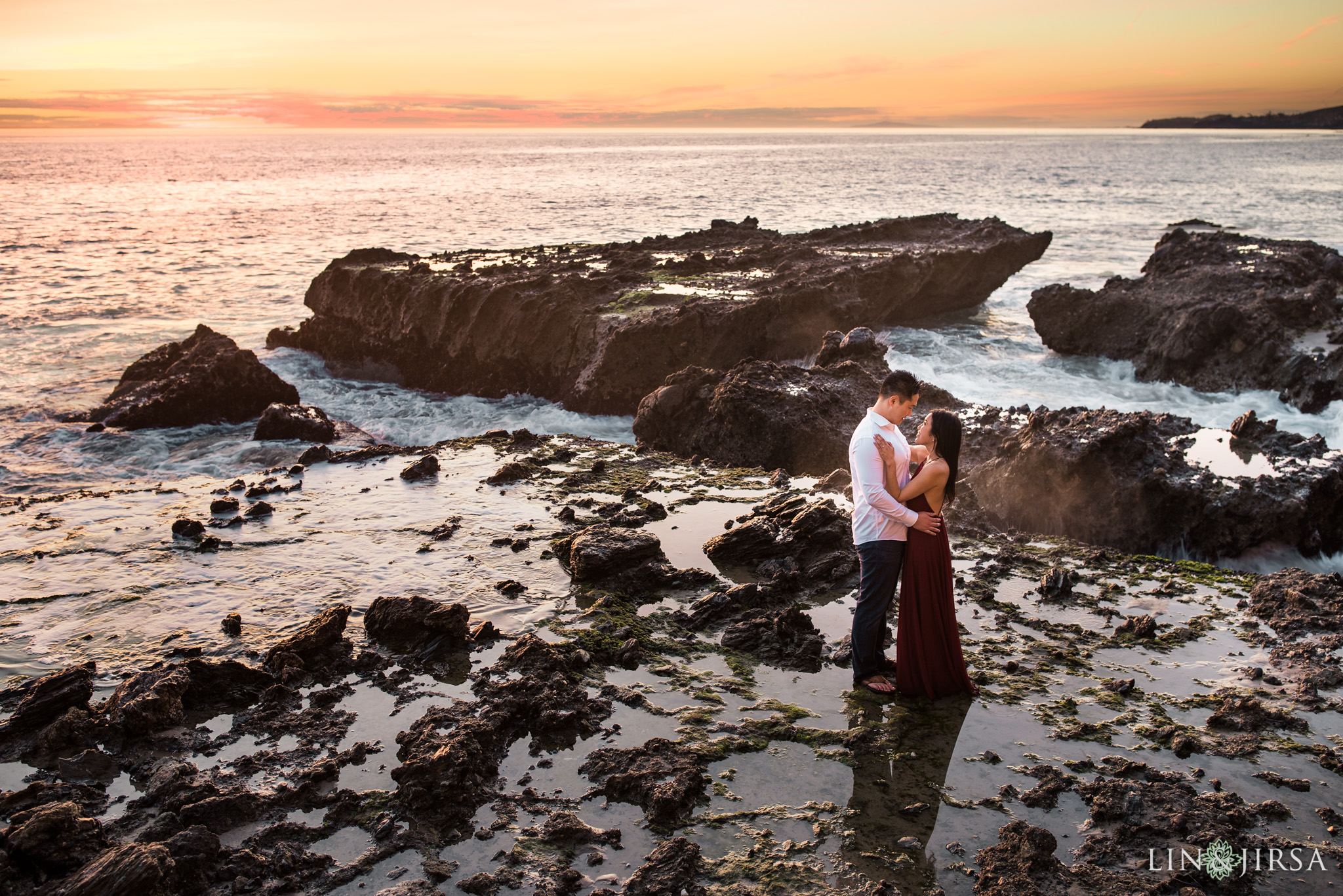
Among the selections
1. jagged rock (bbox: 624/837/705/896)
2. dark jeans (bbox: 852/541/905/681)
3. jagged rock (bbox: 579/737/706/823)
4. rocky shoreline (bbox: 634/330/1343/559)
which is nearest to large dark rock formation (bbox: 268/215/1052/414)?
rocky shoreline (bbox: 634/330/1343/559)

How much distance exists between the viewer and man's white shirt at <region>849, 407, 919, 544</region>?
597 centimetres

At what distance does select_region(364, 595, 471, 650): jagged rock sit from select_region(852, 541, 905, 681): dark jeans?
11.5 ft

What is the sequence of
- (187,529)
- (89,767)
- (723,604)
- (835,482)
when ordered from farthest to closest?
(835,482)
(187,529)
(723,604)
(89,767)

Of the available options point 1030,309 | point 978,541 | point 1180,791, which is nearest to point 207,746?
point 1180,791

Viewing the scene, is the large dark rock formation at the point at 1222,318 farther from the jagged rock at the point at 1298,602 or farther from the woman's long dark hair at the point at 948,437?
the woman's long dark hair at the point at 948,437

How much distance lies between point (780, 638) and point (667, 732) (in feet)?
5.45

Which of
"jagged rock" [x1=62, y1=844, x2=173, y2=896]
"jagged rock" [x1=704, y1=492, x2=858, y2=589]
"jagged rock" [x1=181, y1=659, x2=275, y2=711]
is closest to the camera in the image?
"jagged rock" [x1=62, y1=844, x2=173, y2=896]

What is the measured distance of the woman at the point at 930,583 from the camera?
585cm

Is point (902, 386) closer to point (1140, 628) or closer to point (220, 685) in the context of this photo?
point (1140, 628)

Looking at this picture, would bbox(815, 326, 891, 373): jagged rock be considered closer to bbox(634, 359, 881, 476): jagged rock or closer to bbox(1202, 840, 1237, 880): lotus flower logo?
bbox(634, 359, 881, 476): jagged rock

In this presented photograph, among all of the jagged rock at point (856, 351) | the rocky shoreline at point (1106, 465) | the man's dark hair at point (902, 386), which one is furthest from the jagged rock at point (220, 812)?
the jagged rock at point (856, 351)

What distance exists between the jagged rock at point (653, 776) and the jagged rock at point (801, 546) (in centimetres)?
309

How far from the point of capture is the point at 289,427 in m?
15.0

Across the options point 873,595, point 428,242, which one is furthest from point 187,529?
point 428,242
